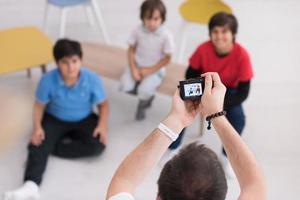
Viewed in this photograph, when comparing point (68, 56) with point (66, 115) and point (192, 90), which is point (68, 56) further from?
point (192, 90)

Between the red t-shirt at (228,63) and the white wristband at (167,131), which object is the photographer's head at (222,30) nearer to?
the red t-shirt at (228,63)

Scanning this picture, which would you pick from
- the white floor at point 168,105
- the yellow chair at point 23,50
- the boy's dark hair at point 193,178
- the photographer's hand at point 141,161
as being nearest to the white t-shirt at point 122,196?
the photographer's hand at point 141,161

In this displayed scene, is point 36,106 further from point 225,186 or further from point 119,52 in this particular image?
point 225,186

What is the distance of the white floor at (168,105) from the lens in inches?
96.2

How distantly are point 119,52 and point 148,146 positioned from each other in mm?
1783

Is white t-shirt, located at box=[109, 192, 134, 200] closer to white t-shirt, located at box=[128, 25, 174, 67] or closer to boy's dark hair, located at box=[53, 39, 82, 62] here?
boy's dark hair, located at box=[53, 39, 82, 62]

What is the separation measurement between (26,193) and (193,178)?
4.78ft

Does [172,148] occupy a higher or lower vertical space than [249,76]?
lower

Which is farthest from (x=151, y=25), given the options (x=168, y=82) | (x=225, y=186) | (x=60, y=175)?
(x=225, y=186)

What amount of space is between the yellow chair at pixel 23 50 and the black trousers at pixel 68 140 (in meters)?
0.34

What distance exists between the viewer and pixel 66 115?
8.35ft

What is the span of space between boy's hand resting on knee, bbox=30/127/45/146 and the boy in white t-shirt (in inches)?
20.8

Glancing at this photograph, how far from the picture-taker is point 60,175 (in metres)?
2.46

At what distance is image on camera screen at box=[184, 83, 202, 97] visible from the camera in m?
1.31
